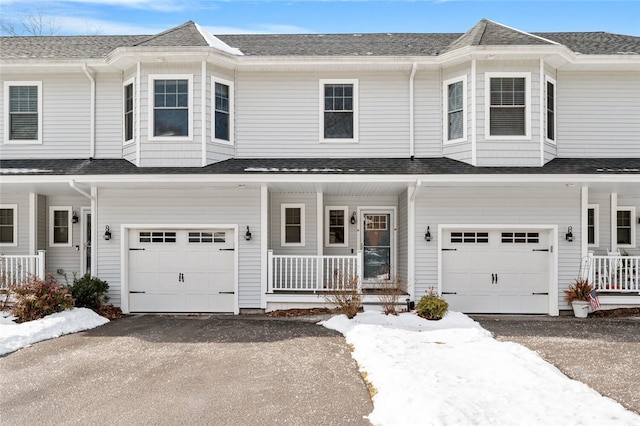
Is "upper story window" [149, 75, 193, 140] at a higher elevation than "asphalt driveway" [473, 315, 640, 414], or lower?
higher

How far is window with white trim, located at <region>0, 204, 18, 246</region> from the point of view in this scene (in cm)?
1190

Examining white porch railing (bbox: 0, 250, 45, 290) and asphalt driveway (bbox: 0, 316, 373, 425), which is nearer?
asphalt driveway (bbox: 0, 316, 373, 425)

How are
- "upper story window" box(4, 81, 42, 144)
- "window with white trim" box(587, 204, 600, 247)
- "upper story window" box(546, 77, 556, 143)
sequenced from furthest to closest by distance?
"window with white trim" box(587, 204, 600, 247) < "upper story window" box(4, 81, 42, 144) < "upper story window" box(546, 77, 556, 143)

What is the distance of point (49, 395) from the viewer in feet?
18.3

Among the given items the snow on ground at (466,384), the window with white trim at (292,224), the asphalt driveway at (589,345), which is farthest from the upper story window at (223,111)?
the asphalt driveway at (589,345)

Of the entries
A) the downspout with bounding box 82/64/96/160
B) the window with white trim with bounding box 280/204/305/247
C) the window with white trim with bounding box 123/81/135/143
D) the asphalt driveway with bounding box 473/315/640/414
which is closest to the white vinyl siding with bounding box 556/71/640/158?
the asphalt driveway with bounding box 473/315/640/414

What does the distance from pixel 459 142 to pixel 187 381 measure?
26.0ft

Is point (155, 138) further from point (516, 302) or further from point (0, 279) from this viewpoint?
point (516, 302)

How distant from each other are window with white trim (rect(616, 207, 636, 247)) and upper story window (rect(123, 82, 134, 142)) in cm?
1239

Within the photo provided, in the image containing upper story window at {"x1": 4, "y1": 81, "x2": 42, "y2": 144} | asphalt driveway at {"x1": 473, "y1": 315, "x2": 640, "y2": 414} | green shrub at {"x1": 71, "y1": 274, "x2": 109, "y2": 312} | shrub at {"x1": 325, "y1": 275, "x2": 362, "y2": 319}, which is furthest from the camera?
upper story window at {"x1": 4, "y1": 81, "x2": 42, "y2": 144}

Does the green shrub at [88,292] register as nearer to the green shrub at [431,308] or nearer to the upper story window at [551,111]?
the green shrub at [431,308]

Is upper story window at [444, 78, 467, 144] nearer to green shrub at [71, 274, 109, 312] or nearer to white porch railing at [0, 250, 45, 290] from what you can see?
green shrub at [71, 274, 109, 312]

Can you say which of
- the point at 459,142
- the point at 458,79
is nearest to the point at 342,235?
the point at 459,142

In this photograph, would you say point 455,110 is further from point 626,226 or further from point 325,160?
point 626,226
